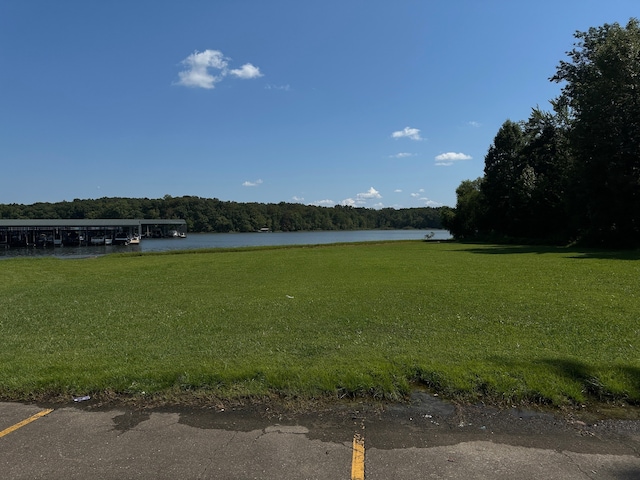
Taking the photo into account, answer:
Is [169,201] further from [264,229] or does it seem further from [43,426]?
[43,426]

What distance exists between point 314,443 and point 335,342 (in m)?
3.55

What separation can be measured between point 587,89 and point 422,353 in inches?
1727

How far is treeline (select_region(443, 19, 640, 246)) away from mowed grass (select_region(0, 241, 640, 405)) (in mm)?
29155

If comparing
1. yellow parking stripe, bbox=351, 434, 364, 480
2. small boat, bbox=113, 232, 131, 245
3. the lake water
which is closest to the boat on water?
small boat, bbox=113, 232, 131, 245

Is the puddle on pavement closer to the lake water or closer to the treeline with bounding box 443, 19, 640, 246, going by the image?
the treeline with bounding box 443, 19, 640, 246

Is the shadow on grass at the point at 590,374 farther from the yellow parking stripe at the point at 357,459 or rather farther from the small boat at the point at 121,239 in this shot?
the small boat at the point at 121,239

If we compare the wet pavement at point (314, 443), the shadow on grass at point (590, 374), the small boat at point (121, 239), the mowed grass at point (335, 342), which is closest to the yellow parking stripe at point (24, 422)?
the wet pavement at point (314, 443)

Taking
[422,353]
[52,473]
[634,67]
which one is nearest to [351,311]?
[422,353]

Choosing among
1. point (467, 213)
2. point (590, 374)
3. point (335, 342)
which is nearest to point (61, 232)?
point (467, 213)

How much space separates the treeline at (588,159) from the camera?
120 ft

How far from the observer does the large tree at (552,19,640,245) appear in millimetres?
36219

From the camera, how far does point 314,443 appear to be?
4137 mm

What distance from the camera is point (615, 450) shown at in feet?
13.0

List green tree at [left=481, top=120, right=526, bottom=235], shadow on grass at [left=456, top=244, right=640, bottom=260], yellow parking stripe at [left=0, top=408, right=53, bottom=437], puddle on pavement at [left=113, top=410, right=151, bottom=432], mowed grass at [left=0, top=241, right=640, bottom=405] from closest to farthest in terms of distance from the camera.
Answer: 1. yellow parking stripe at [left=0, top=408, right=53, bottom=437]
2. puddle on pavement at [left=113, top=410, right=151, bottom=432]
3. mowed grass at [left=0, top=241, right=640, bottom=405]
4. shadow on grass at [left=456, top=244, right=640, bottom=260]
5. green tree at [left=481, top=120, right=526, bottom=235]
